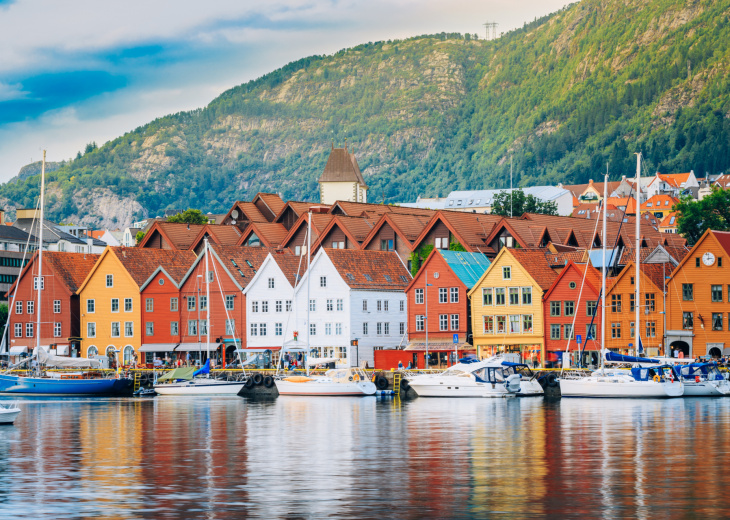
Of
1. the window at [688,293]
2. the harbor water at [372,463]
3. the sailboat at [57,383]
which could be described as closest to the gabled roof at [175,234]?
the sailboat at [57,383]

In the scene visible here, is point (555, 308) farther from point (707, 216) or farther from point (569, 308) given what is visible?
point (707, 216)

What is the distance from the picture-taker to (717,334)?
10375cm

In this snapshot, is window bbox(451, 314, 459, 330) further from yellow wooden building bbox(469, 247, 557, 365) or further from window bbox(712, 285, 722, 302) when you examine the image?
window bbox(712, 285, 722, 302)

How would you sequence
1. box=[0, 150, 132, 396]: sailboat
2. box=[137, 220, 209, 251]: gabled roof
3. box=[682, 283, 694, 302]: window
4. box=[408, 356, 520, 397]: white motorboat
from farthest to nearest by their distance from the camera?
1. box=[137, 220, 209, 251]: gabled roof
2. box=[682, 283, 694, 302]: window
3. box=[0, 150, 132, 396]: sailboat
4. box=[408, 356, 520, 397]: white motorboat

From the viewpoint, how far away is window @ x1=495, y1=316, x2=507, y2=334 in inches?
4424

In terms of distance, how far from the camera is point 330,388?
9125 cm

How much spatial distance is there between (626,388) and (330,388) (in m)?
23.0

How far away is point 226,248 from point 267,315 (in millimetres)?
10373

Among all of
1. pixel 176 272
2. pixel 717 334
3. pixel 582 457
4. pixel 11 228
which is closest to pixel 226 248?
pixel 176 272

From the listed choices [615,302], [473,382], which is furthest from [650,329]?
[473,382]

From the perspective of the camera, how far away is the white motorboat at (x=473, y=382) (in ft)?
287

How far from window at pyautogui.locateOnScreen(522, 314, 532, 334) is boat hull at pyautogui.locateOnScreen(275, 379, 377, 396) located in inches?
937

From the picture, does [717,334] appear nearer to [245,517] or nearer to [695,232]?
[695,232]

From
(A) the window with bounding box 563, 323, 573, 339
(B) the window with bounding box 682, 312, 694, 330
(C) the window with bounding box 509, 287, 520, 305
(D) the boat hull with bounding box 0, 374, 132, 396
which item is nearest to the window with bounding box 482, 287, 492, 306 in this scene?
(C) the window with bounding box 509, 287, 520, 305
